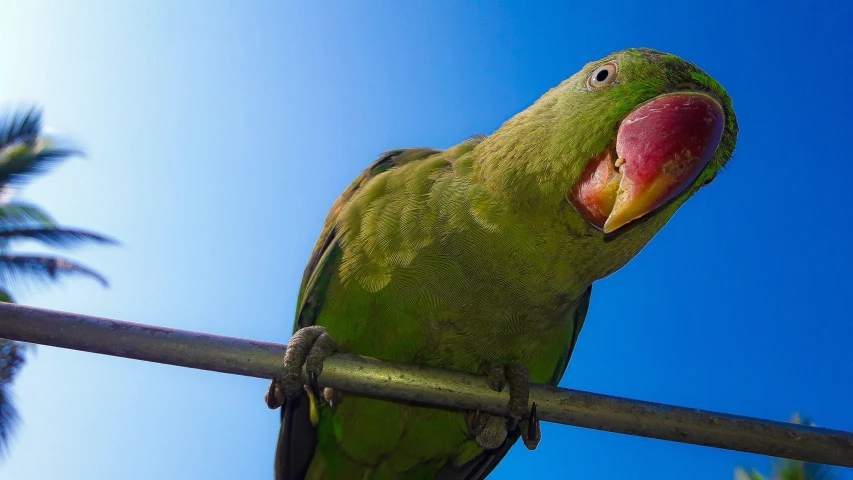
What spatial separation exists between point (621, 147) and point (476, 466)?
1.77 metres

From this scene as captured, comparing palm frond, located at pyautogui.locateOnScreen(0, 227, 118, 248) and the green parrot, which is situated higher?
palm frond, located at pyautogui.locateOnScreen(0, 227, 118, 248)

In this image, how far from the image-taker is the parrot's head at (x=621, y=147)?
6.25 feet

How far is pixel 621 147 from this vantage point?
77.9 inches

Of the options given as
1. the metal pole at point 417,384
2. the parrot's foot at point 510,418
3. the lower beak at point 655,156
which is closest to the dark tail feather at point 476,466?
the parrot's foot at point 510,418

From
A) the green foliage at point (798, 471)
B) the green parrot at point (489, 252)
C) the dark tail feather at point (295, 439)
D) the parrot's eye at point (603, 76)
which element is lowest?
the dark tail feather at point (295, 439)

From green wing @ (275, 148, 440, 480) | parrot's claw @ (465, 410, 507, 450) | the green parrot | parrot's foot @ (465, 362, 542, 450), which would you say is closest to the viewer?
the green parrot

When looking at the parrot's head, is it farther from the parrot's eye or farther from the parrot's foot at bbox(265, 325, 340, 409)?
the parrot's foot at bbox(265, 325, 340, 409)

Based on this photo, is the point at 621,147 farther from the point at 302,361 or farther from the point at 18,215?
the point at 18,215

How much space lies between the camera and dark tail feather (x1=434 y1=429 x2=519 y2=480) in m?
2.91

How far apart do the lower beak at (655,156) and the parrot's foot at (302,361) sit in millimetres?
1063

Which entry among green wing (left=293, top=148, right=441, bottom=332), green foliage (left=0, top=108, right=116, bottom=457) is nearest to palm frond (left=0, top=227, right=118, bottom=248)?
green foliage (left=0, top=108, right=116, bottom=457)

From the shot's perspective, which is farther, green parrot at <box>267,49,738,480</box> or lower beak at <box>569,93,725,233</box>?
green parrot at <box>267,49,738,480</box>

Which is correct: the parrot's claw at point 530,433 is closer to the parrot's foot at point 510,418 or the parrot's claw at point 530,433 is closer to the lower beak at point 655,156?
the parrot's foot at point 510,418

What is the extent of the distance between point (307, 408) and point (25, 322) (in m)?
1.38
